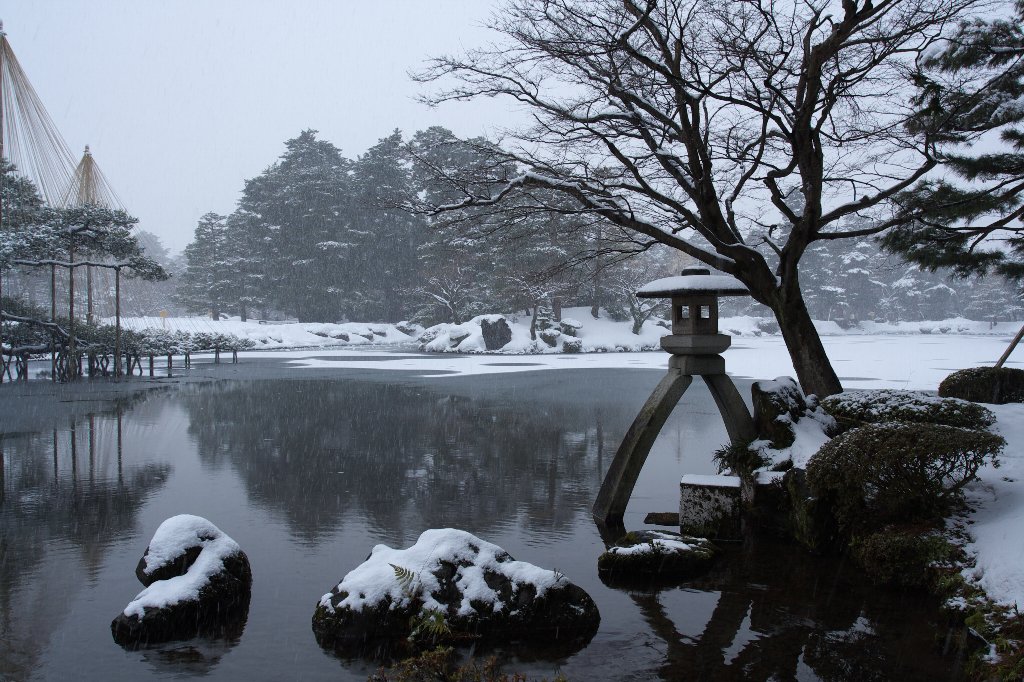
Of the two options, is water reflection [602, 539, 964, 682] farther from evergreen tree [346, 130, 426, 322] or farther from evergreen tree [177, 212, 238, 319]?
evergreen tree [177, 212, 238, 319]

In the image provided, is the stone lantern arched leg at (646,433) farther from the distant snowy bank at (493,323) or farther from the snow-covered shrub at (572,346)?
the snow-covered shrub at (572,346)

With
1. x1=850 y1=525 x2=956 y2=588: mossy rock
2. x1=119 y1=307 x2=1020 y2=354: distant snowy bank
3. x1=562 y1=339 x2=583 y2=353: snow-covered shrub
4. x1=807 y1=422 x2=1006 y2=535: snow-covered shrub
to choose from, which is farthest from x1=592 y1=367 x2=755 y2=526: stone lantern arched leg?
x1=562 y1=339 x2=583 y2=353: snow-covered shrub

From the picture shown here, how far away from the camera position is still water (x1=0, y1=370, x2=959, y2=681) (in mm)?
4605

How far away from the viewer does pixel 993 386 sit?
9.32m

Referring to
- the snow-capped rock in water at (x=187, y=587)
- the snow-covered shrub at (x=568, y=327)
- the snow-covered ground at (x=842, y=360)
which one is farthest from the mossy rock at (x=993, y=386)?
the snow-covered shrub at (x=568, y=327)

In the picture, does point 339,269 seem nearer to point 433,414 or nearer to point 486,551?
point 433,414

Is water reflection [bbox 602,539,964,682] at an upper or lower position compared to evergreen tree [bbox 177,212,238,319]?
lower

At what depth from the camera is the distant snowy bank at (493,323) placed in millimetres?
41156

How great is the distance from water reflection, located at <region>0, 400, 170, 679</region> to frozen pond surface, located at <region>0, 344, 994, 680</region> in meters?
0.03

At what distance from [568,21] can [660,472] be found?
21.0 feet

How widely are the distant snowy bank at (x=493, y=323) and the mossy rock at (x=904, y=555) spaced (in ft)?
111

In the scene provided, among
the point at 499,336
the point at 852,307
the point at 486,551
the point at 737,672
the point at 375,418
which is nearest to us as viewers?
the point at 737,672

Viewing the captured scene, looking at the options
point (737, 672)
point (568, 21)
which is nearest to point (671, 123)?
point (568, 21)

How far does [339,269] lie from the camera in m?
52.7
